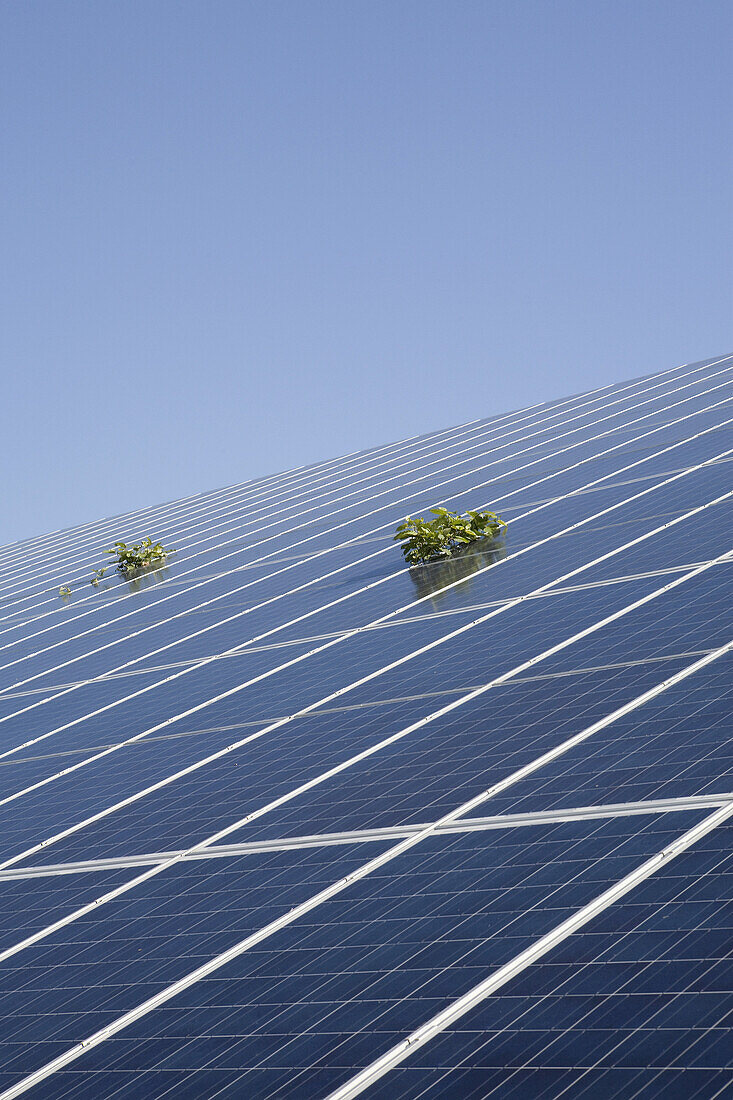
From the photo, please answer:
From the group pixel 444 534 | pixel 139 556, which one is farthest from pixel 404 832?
pixel 139 556

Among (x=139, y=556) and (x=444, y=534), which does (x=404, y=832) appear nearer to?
(x=444, y=534)

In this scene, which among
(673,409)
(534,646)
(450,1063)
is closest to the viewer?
(450,1063)

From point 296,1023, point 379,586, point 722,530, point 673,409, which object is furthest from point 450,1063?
point 673,409

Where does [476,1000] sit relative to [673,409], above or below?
below

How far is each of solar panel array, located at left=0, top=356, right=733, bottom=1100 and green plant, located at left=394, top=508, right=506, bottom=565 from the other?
0.42 m

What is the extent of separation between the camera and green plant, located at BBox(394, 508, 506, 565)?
21.6 m

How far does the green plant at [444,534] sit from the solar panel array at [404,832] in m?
0.42

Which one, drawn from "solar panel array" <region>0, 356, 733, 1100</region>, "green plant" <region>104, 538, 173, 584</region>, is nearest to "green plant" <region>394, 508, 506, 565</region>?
"solar panel array" <region>0, 356, 733, 1100</region>

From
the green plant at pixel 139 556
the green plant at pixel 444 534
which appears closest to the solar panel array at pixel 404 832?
the green plant at pixel 444 534

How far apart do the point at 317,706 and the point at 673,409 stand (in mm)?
19100

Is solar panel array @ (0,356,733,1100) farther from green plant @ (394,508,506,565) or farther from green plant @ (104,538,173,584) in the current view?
green plant @ (104,538,173,584)

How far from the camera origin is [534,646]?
1429 cm

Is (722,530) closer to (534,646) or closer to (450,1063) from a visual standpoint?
(534,646)

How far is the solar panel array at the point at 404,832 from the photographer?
7352mm
